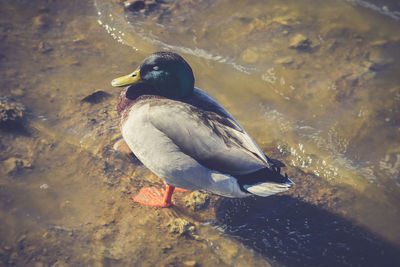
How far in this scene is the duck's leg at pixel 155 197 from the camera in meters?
3.40

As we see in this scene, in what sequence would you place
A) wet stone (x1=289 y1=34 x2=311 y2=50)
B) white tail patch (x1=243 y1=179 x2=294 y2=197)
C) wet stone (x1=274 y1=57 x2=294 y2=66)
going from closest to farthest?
white tail patch (x1=243 y1=179 x2=294 y2=197), wet stone (x1=274 y1=57 x2=294 y2=66), wet stone (x1=289 y1=34 x2=311 y2=50)

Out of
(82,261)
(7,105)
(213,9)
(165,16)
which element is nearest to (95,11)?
(165,16)

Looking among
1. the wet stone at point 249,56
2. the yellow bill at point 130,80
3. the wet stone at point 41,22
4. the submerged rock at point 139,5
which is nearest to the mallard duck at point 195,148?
the yellow bill at point 130,80

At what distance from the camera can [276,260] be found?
10.3ft

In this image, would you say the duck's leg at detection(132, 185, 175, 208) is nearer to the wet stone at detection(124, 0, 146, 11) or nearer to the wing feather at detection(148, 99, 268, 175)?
the wing feather at detection(148, 99, 268, 175)

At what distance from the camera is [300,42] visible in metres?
5.02

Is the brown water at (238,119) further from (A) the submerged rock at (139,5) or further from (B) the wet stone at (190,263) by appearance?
(A) the submerged rock at (139,5)

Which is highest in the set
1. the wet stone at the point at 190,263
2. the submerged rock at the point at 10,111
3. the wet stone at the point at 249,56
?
the wet stone at the point at 249,56

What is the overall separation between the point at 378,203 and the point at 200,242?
6.27 feet

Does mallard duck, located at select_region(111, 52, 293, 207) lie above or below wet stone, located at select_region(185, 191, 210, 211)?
above

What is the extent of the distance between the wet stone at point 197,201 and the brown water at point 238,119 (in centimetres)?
6

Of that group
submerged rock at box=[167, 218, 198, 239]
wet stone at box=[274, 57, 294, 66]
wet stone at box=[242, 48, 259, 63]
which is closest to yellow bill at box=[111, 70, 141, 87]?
submerged rock at box=[167, 218, 198, 239]

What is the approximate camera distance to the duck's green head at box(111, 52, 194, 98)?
332 cm

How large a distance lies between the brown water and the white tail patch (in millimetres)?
A: 581
